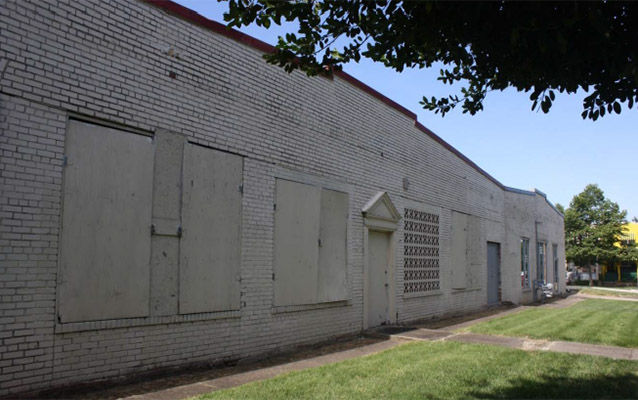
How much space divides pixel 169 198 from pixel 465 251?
1232 centimetres

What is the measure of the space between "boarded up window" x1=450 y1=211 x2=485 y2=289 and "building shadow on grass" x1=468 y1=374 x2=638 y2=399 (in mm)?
9268

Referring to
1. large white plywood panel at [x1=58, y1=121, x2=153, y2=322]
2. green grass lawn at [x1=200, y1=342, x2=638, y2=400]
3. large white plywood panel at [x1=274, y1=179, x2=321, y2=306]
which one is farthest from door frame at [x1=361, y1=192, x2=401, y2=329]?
large white plywood panel at [x1=58, y1=121, x2=153, y2=322]

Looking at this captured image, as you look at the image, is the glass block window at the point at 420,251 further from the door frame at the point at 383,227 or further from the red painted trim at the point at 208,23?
the red painted trim at the point at 208,23

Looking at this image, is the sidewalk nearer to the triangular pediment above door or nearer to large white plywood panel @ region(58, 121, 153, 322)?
the triangular pediment above door

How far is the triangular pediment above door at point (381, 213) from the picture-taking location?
11.8 meters

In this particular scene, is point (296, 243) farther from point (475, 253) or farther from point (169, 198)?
point (475, 253)

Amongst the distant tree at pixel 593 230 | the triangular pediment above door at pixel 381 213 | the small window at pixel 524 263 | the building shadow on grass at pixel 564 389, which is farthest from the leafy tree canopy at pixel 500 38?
the distant tree at pixel 593 230

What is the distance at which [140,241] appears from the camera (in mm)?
6859

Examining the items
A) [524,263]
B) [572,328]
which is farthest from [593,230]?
[572,328]

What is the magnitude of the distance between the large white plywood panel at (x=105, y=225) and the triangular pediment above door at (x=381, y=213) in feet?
19.0

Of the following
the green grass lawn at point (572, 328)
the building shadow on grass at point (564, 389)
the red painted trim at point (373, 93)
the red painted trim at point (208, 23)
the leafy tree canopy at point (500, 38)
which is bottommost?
the green grass lawn at point (572, 328)

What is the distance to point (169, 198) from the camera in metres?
7.30

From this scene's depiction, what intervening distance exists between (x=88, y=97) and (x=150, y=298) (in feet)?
8.65

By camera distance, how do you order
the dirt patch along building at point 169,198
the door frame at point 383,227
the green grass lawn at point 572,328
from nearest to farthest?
the dirt patch along building at point 169,198 < the green grass lawn at point 572,328 < the door frame at point 383,227
